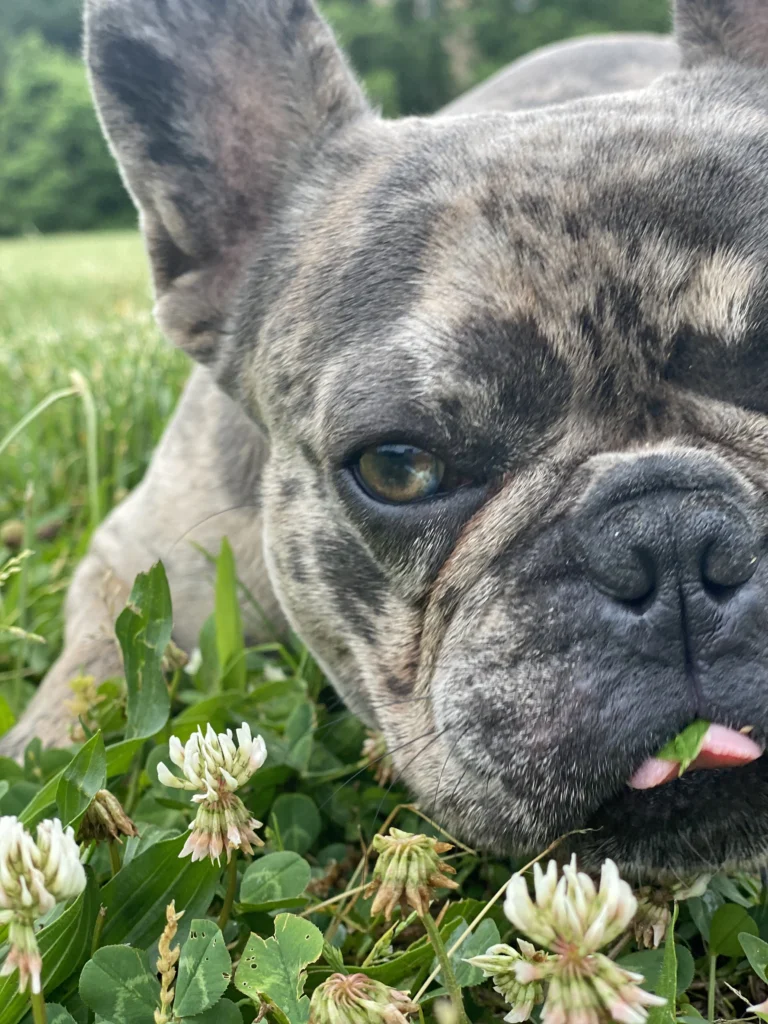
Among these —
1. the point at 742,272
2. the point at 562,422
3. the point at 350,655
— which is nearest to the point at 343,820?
the point at 350,655

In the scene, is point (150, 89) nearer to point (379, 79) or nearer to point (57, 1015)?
point (57, 1015)

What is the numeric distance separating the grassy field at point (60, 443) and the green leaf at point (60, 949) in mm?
1453

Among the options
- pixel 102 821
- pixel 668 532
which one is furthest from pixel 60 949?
pixel 668 532

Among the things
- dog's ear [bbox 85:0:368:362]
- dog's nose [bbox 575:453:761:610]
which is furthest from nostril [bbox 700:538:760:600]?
dog's ear [bbox 85:0:368:362]

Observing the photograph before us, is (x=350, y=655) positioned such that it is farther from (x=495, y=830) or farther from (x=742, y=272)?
(x=742, y=272)

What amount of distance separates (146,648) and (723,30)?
2.36m

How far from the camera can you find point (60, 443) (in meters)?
4.26

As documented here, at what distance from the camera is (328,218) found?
2588mm

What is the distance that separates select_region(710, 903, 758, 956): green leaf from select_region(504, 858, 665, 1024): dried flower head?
26.7 inches

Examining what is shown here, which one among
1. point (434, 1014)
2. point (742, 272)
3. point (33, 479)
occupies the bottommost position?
point (33, 479)

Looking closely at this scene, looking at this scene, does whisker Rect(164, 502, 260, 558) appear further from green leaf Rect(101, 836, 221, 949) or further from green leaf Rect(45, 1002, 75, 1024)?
green leaf Rect(45, 1002, 75, 1024)

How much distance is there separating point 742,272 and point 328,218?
115 cm

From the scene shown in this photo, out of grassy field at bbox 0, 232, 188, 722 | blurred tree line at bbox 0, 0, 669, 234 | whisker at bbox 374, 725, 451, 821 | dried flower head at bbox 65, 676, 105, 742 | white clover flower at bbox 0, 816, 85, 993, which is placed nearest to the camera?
white clover flower at bbox 0, 816, 85, 993

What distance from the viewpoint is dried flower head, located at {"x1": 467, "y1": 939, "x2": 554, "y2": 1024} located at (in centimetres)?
117
